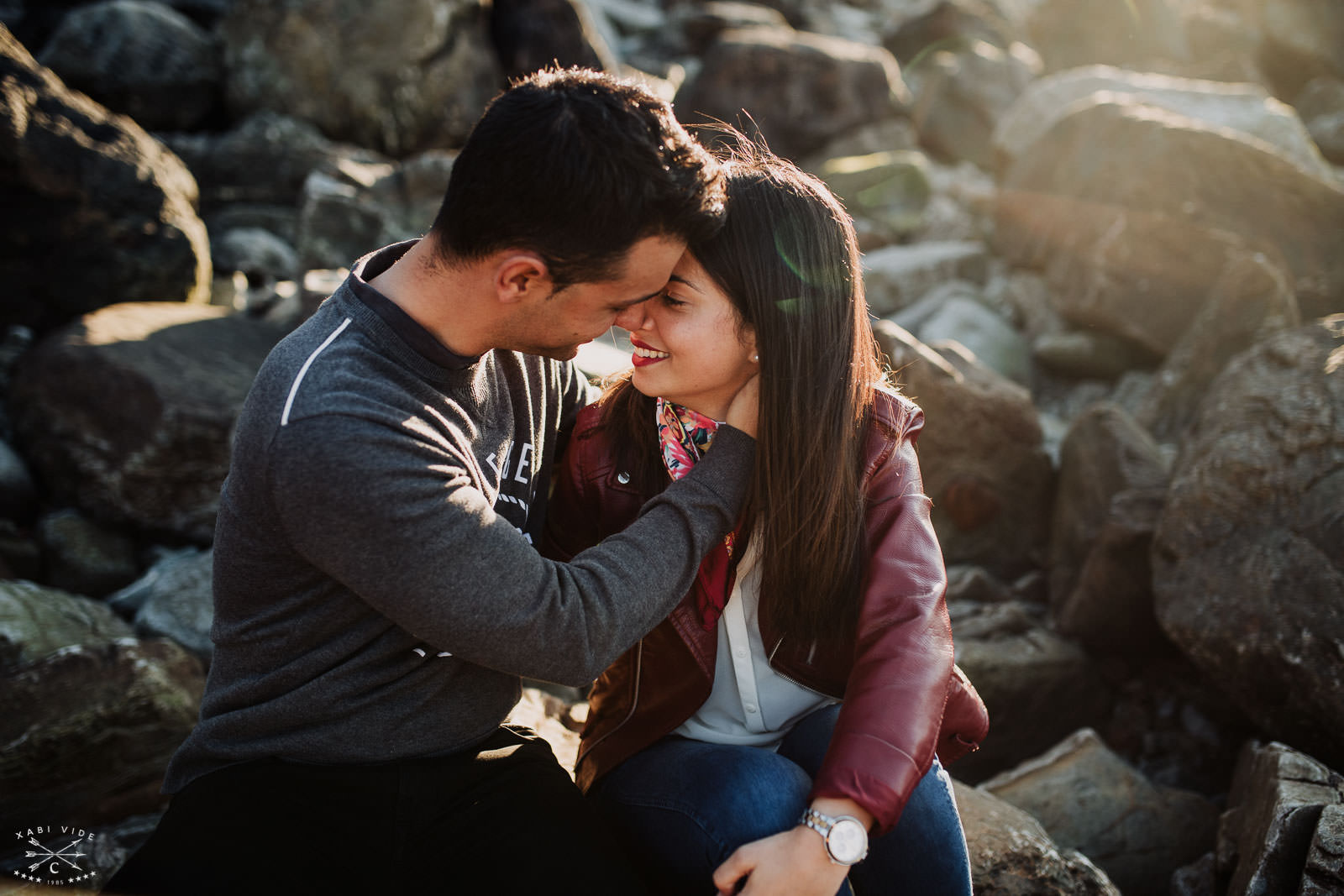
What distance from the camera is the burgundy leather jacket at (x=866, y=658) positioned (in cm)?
206

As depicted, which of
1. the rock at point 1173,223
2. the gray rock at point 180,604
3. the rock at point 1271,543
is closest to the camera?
the rock at point 1271,543

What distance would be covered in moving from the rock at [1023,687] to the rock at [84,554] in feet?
14.2

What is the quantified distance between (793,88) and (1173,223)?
7861mm

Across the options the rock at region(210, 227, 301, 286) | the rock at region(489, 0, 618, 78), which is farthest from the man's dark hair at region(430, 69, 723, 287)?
the rock at region(489, 0, 618, 78)

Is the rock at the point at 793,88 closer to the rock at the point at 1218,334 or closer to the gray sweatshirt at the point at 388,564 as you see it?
the rock at the point at 1218,334

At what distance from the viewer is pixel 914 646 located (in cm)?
217

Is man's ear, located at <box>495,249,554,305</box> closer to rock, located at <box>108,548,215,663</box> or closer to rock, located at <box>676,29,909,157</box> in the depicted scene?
rock, located at <box>108,548,215,663</box>

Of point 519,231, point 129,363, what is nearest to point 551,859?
point 519,231

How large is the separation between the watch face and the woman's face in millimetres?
1039

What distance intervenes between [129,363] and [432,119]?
8140 mm

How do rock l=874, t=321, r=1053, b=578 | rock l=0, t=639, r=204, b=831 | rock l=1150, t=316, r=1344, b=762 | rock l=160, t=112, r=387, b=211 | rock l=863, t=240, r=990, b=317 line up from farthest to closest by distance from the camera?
rock l=160, t=112, r=387, b=211, rock l=863, t=240, r=990, b=317, rock l=874, t=321, r=1053, b=578, rock l=0, t=639, r=204, b=831, rock l=1150, t=316, r=1344, b=762

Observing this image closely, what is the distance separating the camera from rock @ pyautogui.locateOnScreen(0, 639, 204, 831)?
3.37 metres

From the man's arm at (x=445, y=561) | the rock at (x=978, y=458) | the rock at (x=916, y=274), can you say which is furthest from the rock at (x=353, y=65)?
the man's arm at (x=445, y=561)

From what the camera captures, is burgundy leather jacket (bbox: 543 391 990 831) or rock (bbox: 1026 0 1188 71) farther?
rock (bbox: 1026 0 1188 71)
